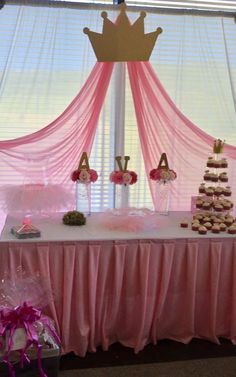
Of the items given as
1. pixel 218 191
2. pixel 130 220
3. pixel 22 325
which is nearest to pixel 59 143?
pixel 130 220

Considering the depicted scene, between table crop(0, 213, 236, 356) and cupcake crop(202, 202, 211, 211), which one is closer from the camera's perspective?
table crop(0, 213, 236, 356)

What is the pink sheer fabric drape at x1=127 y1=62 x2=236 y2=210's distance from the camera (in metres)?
2.61

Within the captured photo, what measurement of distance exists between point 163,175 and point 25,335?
131cm

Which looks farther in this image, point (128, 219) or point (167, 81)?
point (167, 81)

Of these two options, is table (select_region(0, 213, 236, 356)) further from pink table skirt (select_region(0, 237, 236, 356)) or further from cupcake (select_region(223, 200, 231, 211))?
cupcake (select_region(223, 200, 231, 211))

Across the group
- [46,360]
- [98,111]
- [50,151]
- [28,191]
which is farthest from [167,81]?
[46,360]

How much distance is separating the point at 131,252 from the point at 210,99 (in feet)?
4.33

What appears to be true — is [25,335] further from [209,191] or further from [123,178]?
[209,191]

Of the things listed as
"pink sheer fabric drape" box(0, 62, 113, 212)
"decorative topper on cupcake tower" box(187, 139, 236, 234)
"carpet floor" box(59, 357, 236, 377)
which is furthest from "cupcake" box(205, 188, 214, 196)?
"carpet floor" box(59, 357, 236, 377)

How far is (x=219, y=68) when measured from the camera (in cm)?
276

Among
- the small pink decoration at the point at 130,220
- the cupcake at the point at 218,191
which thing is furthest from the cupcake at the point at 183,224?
the cupcake at the point at 218,191

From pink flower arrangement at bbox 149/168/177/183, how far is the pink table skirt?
1.69 ft

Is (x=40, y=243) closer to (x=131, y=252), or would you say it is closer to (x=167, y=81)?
(x=131, y=252)

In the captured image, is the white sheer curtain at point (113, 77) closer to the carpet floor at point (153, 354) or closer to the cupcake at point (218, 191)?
the cupcake at point (218, 191)
